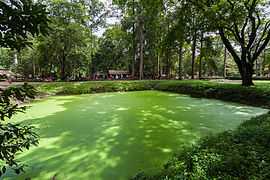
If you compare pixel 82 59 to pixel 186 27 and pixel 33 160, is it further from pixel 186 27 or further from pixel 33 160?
pixel 33 160

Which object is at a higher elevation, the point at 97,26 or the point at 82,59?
the point at 97,26

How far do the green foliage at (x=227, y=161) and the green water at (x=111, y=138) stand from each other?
65 cm

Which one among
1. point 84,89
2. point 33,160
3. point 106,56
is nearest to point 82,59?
point 84,89

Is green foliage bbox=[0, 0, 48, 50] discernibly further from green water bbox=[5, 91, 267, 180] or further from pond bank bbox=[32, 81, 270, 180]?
green water bbox=[5, 91, 267, 180]

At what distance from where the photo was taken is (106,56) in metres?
33.8

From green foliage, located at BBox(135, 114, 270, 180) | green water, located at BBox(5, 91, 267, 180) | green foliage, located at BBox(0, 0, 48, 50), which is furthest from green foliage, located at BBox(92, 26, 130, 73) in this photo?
green foliage, located at BBox(0, 0, 48, 50)

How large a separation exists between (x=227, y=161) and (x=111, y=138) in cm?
271

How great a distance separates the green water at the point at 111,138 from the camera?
359 centimetres

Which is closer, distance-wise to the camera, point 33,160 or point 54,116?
point 33,160

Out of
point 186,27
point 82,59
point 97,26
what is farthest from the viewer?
point 97,26

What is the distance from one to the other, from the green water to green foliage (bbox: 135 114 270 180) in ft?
2.14

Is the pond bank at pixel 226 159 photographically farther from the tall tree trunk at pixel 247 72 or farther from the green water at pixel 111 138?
the tall tree trunk at pixel 247 72

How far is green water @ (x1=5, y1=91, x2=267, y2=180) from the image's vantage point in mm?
3588

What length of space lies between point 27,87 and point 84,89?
45.9 feet
